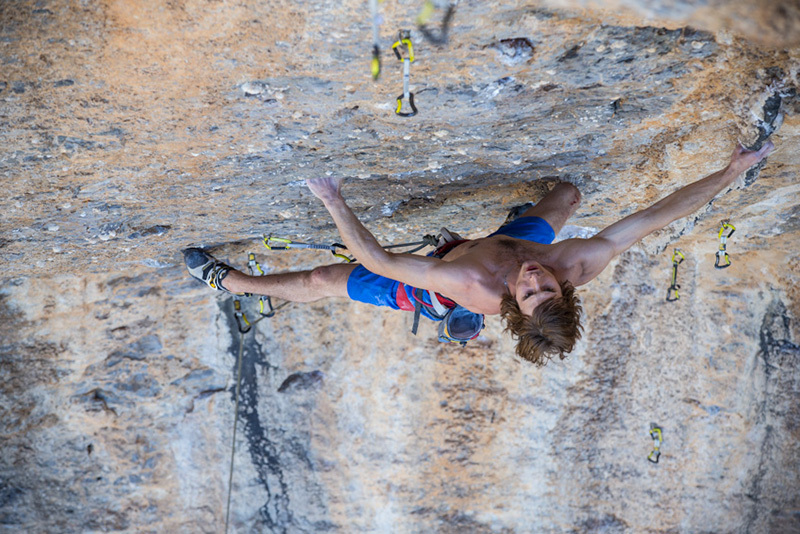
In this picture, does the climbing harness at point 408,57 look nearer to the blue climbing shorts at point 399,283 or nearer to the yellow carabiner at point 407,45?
the yellow carabiner at point 407,45

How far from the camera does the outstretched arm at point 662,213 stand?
7.38ft

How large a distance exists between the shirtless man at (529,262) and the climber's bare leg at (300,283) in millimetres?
313

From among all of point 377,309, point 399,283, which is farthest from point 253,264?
point 399,283

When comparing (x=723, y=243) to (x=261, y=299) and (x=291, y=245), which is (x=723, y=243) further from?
(x=261, y=299)

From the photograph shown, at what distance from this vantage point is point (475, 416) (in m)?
3.64

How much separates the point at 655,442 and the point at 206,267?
8.87 ft

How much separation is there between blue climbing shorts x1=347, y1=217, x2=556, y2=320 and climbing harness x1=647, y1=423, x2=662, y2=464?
168 centimetres

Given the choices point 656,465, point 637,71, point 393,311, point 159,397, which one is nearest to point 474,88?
point 637,71

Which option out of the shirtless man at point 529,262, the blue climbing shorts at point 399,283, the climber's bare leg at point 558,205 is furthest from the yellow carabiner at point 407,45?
the climber's bare leg at point 558,205

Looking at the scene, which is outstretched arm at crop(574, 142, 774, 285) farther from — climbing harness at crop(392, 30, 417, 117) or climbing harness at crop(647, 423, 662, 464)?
climbing harness at crop(647, 423, 662, 464)

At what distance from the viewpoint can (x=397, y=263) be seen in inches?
90.2

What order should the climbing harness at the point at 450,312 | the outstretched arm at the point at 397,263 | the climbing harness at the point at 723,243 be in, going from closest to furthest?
the outstretched arm at the point at 397,263 → the climbing harness at the point at 450,312 → the climbing harness at the point at 723,243

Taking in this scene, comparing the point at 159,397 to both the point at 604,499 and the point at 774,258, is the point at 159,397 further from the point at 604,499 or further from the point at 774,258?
the point at 774,258

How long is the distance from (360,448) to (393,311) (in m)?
0.83
